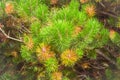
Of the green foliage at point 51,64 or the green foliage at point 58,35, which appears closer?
the green foliage at point 58,35

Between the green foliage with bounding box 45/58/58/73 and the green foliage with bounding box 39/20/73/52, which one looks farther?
the green foliage with bounding box 45/58/58/73

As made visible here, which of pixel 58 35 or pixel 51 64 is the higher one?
pixel 58 35

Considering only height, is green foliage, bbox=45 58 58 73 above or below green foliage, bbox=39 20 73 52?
below

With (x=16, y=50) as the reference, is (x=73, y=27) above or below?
above

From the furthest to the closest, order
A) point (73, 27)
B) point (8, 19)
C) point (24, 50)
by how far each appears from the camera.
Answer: point (8, 19), point (24, 50), point (73, 27)

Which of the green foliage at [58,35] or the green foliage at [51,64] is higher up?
the green foliage at [58,35]

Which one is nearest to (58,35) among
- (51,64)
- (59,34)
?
(59,34)

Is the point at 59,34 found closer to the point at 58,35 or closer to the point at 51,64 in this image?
the point at 58,35

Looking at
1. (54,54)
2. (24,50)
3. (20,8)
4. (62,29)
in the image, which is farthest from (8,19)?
(62,29)

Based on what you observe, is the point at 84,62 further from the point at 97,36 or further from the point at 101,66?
the point at 97,36

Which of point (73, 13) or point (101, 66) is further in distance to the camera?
point (101, 66)

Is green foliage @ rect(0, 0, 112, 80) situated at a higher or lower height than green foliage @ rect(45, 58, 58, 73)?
higher
